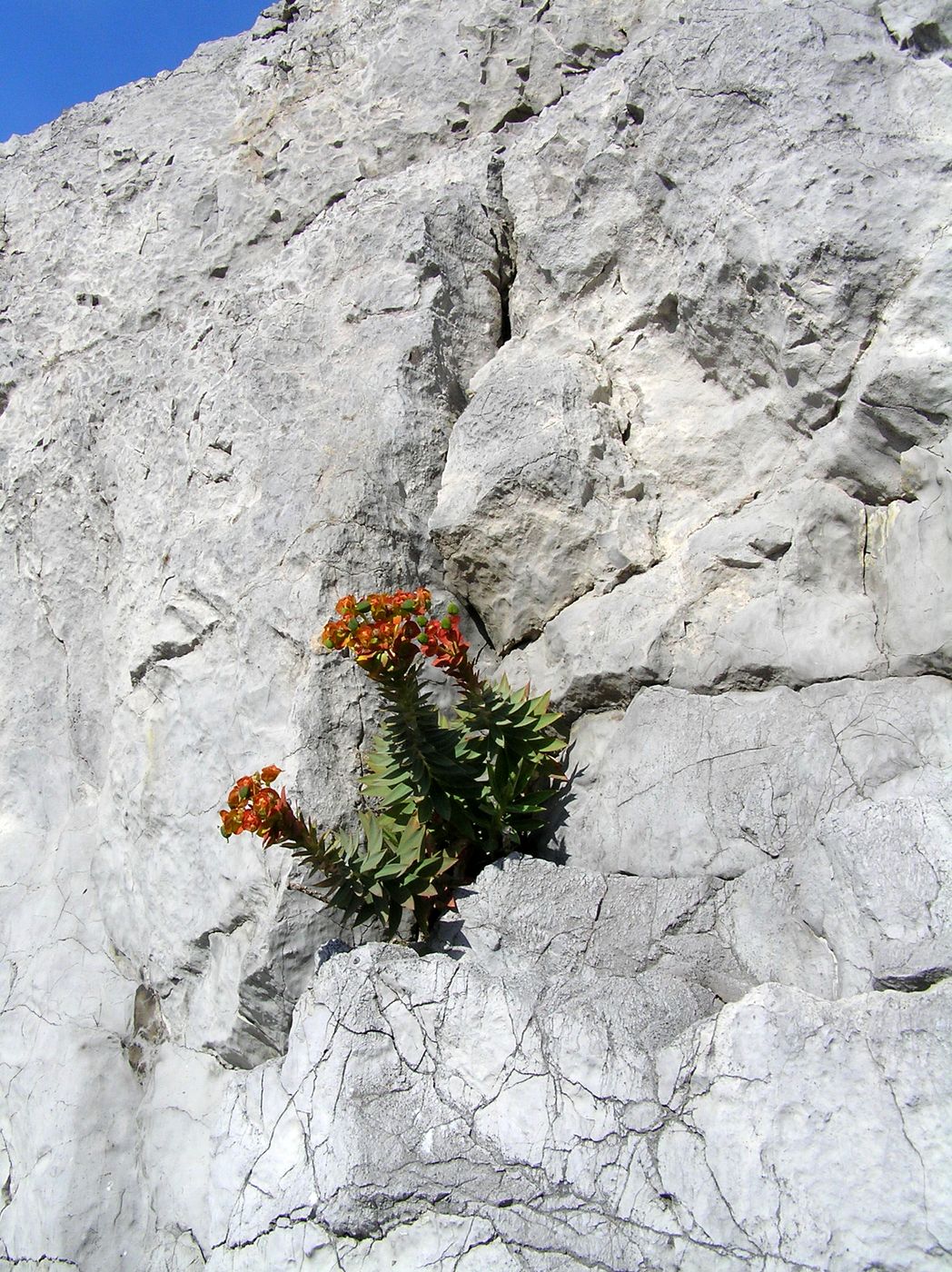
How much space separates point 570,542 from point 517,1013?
6.26 ft

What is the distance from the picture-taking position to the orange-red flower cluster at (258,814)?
317cm

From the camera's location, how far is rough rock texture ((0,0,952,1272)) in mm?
2816

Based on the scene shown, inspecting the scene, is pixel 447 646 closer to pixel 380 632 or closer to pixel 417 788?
pixel 380 632

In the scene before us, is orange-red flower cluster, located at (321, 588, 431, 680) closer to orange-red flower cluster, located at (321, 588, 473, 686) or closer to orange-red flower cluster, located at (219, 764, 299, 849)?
orange-red flower cluster, located at (321, 588, 473, 686)

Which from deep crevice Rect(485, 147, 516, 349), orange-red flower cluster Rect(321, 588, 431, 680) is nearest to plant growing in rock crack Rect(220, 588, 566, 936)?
orange-red flower cluster Rect(321, 588, 431, 680)

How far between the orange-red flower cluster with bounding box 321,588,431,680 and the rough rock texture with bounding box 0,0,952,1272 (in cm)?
89

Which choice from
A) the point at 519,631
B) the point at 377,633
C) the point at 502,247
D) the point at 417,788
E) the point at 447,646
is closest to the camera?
the point at 377,633

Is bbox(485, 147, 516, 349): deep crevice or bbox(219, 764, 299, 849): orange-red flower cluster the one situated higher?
bbox(485, 147, 516, 349): deep crevice

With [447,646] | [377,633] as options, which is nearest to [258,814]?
[377,633]

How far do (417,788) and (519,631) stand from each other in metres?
1.09

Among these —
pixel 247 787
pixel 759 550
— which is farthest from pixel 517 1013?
pixel 759 550

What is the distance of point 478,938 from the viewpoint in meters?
3.38

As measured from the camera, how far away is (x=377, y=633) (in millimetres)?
3115

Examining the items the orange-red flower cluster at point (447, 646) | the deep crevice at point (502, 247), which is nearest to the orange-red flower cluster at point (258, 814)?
the orange-red flower cluster at point (447, 646)
